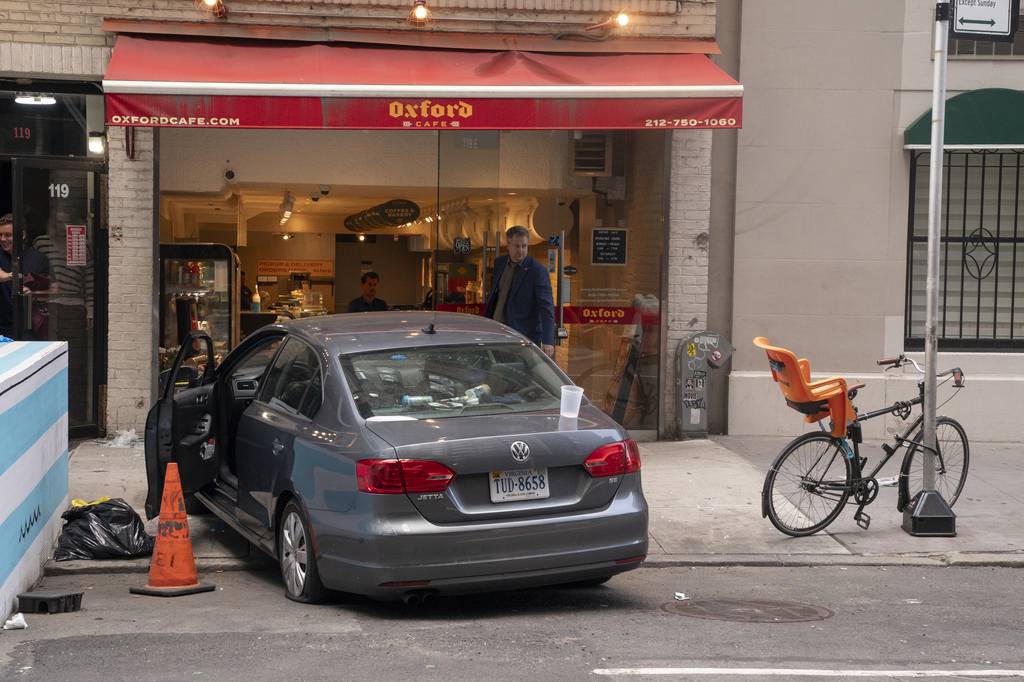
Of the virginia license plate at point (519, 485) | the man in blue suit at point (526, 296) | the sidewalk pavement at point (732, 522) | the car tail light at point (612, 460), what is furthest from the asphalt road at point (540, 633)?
the man in blue suit at point (526, 296)

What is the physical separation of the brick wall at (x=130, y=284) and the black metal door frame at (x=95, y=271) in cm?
29

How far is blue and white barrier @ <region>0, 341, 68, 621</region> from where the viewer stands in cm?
619

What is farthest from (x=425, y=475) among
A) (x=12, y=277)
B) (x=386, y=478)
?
(x=12, y=277)

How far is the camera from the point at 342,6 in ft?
37.8

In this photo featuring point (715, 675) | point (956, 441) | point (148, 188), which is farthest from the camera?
point (148, 188)

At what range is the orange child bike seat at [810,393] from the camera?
8062 millimetres

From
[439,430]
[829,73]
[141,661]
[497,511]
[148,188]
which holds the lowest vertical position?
[141,661]

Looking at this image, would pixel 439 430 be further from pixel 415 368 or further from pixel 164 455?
pixel 164 455

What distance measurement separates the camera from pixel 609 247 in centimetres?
1212

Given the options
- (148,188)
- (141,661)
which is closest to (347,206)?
(148,188)

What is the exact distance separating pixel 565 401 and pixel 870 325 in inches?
258

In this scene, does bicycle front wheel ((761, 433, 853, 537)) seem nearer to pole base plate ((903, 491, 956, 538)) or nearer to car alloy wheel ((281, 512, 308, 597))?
pole base plate ((903, 491, 956, 538))

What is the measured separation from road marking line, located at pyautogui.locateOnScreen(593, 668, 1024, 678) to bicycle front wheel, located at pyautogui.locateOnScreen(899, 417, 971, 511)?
3072mm

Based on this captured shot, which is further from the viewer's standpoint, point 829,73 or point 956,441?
point 829,73
